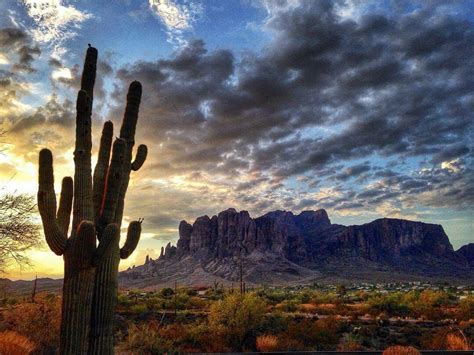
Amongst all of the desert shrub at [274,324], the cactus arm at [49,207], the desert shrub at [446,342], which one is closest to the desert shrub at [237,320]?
the desert shrub at [274,324]

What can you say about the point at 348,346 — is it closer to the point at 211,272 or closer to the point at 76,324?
the point at 76,324

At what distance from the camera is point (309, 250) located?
170 meters

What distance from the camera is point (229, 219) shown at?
180 meters

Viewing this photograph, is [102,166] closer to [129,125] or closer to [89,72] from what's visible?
[129,125]

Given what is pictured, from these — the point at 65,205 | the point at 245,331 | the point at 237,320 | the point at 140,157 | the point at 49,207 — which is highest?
the point at 140,157

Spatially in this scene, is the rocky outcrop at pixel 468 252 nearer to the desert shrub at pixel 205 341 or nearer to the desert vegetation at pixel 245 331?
the desert vegetation at pixel 245 331

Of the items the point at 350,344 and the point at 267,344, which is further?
the point at 350,344

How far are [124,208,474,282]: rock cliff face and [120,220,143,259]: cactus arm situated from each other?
11979cm

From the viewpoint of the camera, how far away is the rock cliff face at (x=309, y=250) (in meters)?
142

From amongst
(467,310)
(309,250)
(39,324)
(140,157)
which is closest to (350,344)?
(39,324)

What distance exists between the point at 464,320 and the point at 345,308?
10780 millimetres

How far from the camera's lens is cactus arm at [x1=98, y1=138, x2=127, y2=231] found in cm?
933

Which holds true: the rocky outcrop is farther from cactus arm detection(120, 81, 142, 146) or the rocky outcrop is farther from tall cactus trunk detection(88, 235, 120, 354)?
tall cactus trunk detection(88, 235, 120, 354)

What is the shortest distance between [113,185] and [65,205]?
1.25 meters
